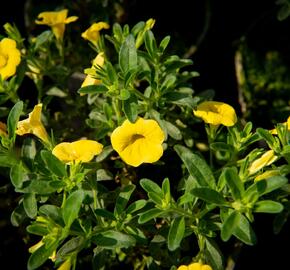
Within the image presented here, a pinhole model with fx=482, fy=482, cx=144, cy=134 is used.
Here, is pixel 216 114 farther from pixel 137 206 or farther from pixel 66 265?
pixel 66 265

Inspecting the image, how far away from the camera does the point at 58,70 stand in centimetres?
152

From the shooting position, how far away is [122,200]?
110 centimetres

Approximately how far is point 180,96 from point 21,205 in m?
0.49

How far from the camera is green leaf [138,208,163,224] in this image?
1.01 metres

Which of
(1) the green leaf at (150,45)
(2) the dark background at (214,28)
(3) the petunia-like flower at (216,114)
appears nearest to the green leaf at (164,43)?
(1) the green leaf at (150,45)

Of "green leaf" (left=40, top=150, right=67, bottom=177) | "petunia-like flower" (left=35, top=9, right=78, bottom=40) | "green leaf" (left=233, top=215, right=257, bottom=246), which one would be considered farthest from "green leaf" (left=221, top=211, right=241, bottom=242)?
"petunia-like flower" (left=35, top=9, right=78, bottom=40)

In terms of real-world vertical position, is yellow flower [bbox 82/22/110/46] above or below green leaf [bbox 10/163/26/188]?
above

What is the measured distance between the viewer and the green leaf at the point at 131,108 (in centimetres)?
110

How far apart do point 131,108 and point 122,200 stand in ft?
0.70

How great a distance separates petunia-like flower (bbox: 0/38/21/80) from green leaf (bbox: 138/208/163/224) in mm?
516

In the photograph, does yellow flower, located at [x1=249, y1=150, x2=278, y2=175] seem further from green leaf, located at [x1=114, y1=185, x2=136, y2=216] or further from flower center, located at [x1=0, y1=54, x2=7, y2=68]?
flower center, located at [x1=0, y1=54, x2=7, y2=68]

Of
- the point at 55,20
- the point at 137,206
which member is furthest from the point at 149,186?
the point at 55,20

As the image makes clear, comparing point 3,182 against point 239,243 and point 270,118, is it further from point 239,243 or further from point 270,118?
point 270,118

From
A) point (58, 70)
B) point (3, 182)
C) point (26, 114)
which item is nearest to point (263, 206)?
point (26, 114)
